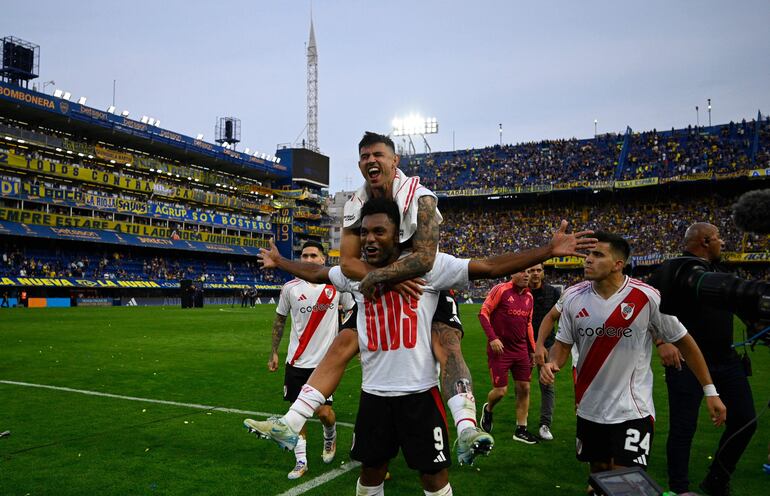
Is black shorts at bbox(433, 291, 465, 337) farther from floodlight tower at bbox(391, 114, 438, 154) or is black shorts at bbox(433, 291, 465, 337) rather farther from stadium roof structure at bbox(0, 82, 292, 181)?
floodlight tower at bbox(391, 114, 438, 154)

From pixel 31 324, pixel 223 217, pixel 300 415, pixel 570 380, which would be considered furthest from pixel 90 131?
pixel 300 415

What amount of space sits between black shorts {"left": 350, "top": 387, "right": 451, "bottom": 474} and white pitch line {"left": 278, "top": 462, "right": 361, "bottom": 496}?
86.6 inches

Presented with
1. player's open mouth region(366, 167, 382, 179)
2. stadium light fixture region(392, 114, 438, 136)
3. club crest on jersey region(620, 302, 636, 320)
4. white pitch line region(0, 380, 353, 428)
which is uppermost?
stadium light fixture region(392, 114, 438, 136)

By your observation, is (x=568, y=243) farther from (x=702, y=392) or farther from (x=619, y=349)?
(x=702, y=392)

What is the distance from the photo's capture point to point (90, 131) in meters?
55.1

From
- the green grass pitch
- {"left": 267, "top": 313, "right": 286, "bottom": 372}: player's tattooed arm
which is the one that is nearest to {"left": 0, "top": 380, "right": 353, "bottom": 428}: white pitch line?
the green grass pitch

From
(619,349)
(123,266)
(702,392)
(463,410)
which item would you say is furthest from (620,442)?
(123,266)

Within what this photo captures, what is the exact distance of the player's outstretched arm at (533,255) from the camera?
11.1ft

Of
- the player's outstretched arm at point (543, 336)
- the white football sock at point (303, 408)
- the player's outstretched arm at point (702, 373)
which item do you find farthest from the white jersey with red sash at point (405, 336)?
the player's outstretched arm at point (702, 373)

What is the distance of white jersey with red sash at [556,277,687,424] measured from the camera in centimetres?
457

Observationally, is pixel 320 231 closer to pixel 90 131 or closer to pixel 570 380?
pixel 90 131

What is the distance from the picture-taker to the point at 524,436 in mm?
7598

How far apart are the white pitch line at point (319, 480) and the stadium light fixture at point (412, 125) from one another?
82055 millimetres

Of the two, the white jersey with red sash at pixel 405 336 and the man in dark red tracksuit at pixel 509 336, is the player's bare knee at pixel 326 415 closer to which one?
the man in dark red tracksuit at pixel 509 336
